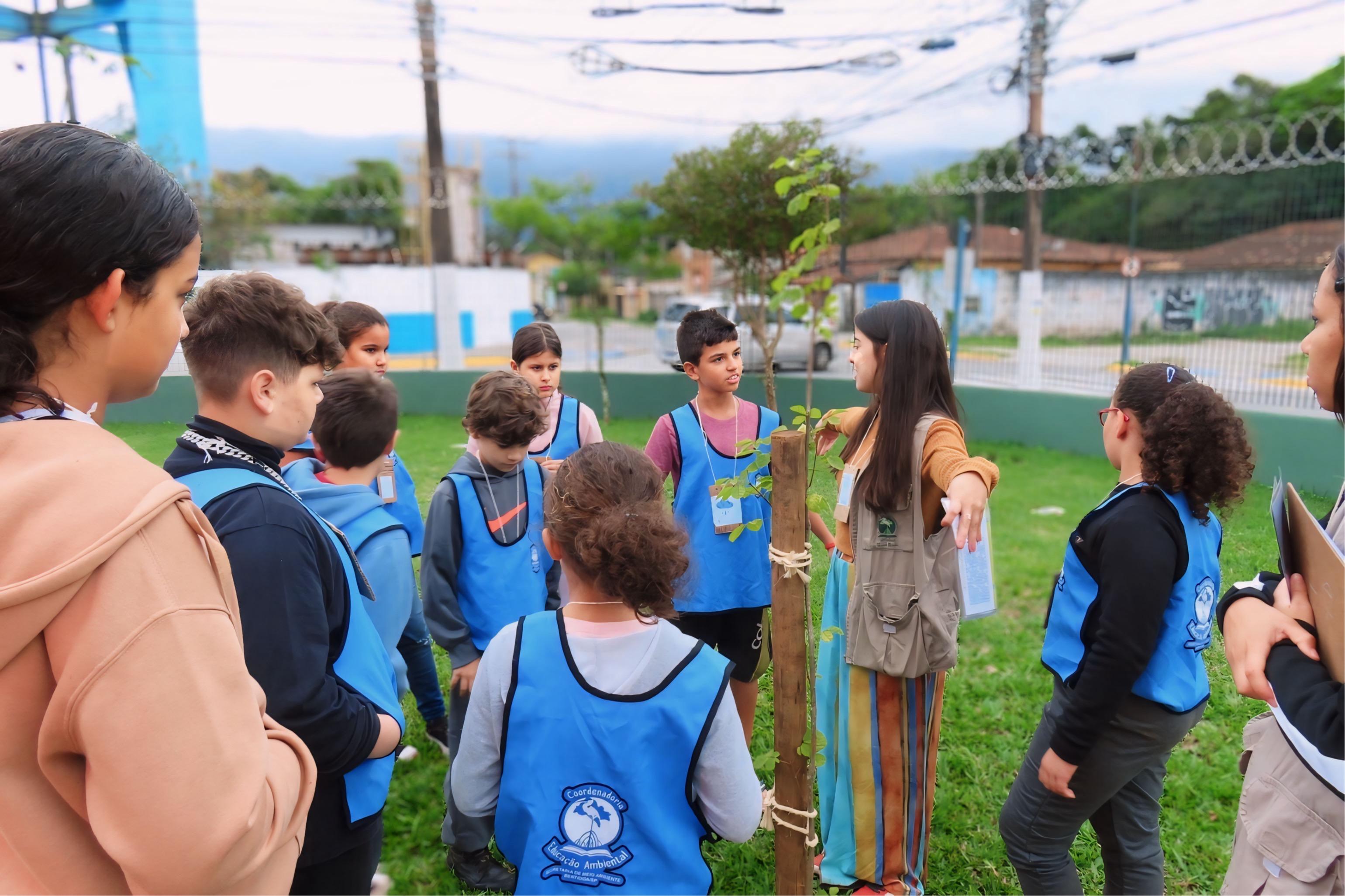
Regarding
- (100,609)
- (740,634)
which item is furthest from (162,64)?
(100,609)

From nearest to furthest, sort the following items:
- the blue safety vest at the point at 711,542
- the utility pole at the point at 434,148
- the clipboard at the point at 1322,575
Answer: the clipboard at the point at 1322,575, the blue safety vest at the point at 711,542, the utility pole at the point at 434,148

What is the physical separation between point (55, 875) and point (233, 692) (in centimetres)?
24

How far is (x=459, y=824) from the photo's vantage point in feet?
8.11

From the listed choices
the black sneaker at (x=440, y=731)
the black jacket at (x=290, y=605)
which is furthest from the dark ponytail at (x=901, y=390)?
the black sneaker at (x=440, y=731)

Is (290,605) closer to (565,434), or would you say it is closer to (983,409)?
(565,434)

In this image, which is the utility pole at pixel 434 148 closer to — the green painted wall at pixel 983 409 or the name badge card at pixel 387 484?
the green painted wall at pixel 983 409

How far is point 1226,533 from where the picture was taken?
7.70 feet

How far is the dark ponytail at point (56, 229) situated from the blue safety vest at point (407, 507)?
81.2 inches

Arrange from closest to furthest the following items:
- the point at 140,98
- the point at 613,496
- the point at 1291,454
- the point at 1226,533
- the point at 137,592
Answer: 1. the point at 137,592
2. the point at 613,496
3. the point at 1226,533
4. the point at 1291,454
5. the point at 140,98

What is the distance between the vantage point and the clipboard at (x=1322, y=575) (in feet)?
3.61

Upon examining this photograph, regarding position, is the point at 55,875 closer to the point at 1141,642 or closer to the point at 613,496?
the point at 613,496

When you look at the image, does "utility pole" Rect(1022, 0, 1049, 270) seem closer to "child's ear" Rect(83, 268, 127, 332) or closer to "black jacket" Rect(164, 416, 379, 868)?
"black jacket" Rect(164, 416, 379, 868)

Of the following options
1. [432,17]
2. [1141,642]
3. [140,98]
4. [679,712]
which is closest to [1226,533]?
[1141,642]

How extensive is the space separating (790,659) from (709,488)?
94cm
